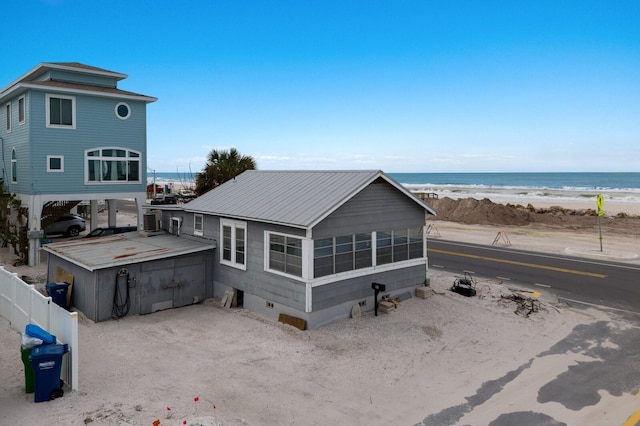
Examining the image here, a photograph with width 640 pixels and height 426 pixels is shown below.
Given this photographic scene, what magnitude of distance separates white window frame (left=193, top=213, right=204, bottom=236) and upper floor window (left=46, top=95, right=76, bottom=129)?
10277 millimetres

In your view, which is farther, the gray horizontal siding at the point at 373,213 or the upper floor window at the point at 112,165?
the upper floor window at the point at 112,165

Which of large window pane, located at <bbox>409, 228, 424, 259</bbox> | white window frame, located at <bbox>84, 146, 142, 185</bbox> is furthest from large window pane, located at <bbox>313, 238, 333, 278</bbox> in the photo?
white window frame, located at <bbox>84, 146, 142, 185</bbox>

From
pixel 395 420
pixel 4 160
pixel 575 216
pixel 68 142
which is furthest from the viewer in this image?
pixel 575 216

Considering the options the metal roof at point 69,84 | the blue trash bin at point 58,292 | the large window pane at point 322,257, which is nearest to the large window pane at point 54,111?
the metal roof at point 69,84

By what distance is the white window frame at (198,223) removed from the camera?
730 inches

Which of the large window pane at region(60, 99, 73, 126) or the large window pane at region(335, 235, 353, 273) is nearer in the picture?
the large window pane at region(335, 235, 353, 273)

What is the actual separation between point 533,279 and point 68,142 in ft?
79.7

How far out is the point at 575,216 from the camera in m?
46.8

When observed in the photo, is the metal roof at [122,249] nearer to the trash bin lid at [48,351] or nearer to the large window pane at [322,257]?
the large window pane at [322,257]

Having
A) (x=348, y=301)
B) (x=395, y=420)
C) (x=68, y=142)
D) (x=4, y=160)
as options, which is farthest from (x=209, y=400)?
(x=4, y=160)

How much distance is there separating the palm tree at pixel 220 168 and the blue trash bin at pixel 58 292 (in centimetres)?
1463

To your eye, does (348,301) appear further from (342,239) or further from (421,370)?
(421,370)

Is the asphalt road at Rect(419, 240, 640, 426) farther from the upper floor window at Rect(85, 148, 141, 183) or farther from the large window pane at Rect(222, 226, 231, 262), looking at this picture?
the upper floor window at Rect(85, 148, 141, 183)

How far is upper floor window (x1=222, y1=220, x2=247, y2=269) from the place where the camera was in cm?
1648
